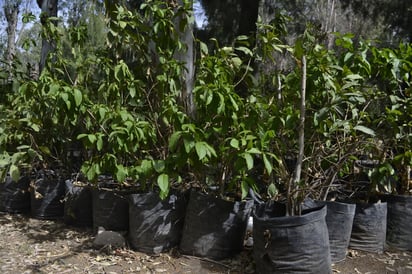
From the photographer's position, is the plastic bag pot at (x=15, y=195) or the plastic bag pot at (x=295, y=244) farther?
the plastic bag pot at (x=15, y=195)

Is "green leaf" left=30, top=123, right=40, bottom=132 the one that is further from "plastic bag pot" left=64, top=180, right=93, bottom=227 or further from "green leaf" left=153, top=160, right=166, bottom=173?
"green leaf" left=153, top=160, right=166, bottom=173

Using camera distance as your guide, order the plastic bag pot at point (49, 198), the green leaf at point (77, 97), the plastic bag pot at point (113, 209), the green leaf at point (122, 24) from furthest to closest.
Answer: the plastic bag pot at point (49, 198), the plastic bag pot at point (113, 209), the green leaf at point (122, 24), the green leaf at point (77, 97)

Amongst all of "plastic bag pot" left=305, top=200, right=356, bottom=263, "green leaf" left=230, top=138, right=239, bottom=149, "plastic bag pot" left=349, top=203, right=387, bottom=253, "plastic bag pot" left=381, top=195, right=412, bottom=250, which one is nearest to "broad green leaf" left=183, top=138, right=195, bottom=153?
"green leaf" left=230, top=138, right=239, bottom=149

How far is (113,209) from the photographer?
3.38m

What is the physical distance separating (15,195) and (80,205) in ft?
3.15

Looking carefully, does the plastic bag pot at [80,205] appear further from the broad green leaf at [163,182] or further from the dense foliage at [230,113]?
the broad green leaf at [163,182]

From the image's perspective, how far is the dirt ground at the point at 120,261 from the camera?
9.27 feet

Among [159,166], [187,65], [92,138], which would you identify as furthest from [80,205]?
[187,65]

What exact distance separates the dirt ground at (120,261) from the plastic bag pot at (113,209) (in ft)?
0.64

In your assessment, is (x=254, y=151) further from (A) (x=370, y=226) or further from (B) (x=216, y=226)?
(A) (x=370, y=226)

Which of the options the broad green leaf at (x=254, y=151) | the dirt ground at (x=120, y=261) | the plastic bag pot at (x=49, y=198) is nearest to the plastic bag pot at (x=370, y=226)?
the dirt ground at (x=120, y=261)

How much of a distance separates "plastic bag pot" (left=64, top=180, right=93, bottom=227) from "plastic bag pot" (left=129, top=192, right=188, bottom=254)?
0.74 meters

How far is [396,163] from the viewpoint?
3.06 meters

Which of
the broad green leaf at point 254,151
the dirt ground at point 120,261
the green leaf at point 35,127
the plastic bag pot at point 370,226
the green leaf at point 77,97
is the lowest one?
the dirt ground at point 120,261
